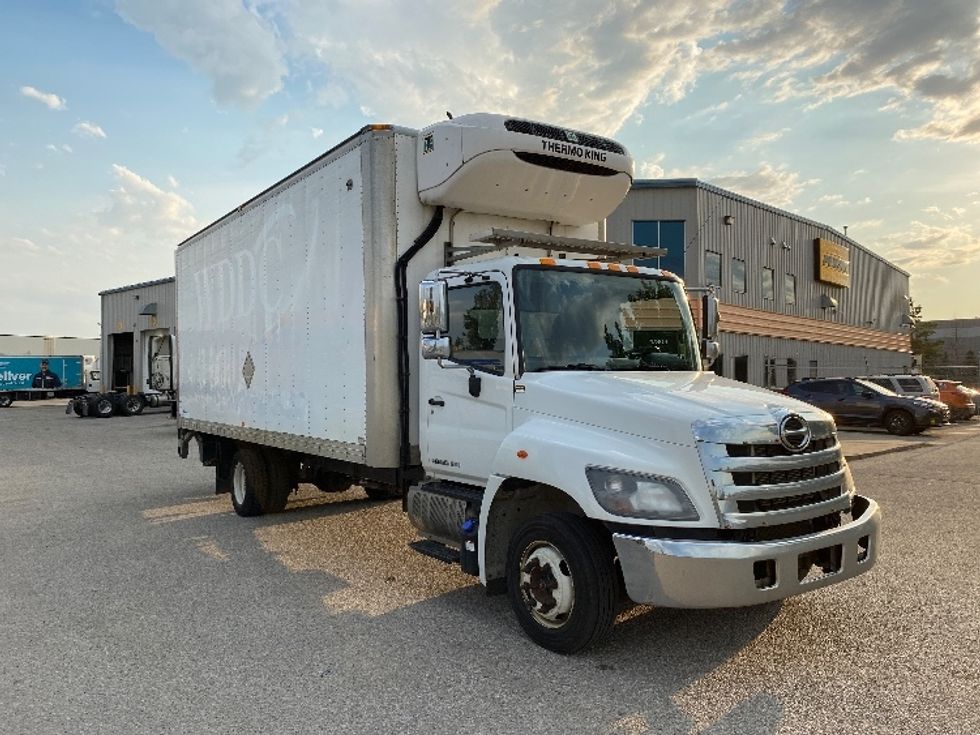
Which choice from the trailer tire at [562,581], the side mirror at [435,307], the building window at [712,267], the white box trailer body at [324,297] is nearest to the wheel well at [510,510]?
the trailer tire at [562,581]

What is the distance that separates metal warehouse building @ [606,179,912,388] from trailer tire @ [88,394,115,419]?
22.0m

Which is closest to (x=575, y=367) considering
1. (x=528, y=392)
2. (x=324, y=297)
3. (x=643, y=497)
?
(x=528, y=392)

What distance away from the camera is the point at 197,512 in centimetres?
920

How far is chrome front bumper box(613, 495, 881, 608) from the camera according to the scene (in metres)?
3.77

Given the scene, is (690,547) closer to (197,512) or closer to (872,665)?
(872,665)

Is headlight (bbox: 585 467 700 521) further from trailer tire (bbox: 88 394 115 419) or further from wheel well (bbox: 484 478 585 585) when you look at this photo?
trailer tire (bbox: 88 394 115 419)

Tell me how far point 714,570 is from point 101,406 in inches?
1261

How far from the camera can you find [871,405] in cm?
2039

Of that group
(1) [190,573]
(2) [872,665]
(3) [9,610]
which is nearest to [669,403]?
(2) [872,665]

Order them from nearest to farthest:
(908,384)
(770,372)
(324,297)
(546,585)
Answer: (546,585) → (324,297) → (908,384) → (770,372)

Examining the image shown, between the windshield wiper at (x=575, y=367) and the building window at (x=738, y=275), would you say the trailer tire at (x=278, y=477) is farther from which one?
the building window at (x=738, y=275)

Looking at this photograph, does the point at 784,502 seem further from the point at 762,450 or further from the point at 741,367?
the point at 741,367

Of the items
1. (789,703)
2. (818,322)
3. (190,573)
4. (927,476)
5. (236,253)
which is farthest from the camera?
(818,322)

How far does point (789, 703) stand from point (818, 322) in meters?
34.1
